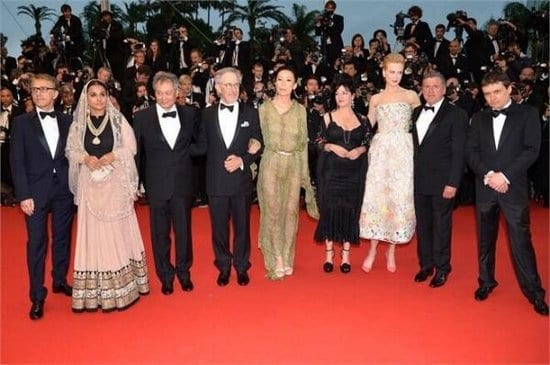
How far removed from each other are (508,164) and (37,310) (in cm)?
344

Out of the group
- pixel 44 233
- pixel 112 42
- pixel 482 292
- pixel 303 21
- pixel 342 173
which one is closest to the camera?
pixel 44 233

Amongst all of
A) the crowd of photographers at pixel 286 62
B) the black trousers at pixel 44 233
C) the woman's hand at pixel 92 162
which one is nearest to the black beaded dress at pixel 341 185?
the woman's hand at pixel 92 162

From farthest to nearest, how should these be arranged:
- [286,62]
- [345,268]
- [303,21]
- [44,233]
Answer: [303,21] → [286,62] → [345,268] → [44,233]

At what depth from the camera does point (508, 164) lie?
3955mm

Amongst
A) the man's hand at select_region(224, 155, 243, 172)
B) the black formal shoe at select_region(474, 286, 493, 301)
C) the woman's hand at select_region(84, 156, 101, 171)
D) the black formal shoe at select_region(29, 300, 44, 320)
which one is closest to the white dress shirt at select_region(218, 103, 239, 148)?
the man's hand at select_region(224, 155, 243, 172)

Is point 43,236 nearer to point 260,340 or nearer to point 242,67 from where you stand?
point 260,340

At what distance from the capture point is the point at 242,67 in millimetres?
10094

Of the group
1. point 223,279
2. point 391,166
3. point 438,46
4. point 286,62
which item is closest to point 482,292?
point 391,166

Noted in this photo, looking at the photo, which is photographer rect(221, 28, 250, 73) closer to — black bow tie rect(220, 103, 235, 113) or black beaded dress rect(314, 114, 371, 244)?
black beaded dress rect(314, 114, 371, 244)

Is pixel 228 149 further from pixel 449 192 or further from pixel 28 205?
pixel 449 192

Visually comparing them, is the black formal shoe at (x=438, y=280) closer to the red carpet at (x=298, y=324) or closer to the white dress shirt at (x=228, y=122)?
the red carpet at (x=298, y=324)

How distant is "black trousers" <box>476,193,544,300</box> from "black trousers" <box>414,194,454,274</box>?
0.40 m

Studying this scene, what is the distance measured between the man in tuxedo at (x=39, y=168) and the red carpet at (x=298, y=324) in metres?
0.42

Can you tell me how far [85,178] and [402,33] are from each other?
25.3ft
